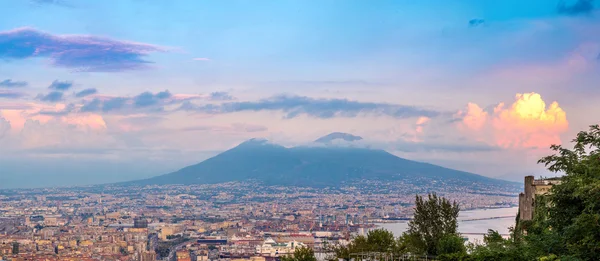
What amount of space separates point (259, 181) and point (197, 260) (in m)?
133

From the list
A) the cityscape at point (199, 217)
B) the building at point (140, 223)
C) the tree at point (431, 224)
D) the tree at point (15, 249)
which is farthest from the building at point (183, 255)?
the tree at point (431, 224)

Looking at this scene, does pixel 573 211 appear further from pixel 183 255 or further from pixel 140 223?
pixel 140 223

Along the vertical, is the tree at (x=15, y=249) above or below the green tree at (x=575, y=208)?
below

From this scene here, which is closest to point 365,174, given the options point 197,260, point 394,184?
point 394,184

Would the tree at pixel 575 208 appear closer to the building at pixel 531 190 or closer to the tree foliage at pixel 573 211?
the tree foliage at pixel 573 211

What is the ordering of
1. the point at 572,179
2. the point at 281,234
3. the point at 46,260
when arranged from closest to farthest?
the point at 572,179 → the point at 46,260 → the point at 281,234

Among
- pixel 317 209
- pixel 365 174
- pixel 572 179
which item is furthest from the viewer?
pixel 365 174

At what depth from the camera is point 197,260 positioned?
64.2 metres

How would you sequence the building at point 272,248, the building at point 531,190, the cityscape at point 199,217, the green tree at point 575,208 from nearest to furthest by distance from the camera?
the green tree at point 575,208, the building at point 531,190, the building at point 272,248, the cityscape at point 199,217

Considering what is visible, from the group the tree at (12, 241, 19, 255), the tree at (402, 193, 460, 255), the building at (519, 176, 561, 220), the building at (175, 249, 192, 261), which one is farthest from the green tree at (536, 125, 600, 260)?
the tree at (12, 241, 19, 255)

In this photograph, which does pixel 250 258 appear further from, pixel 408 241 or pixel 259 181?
pixel 259 181

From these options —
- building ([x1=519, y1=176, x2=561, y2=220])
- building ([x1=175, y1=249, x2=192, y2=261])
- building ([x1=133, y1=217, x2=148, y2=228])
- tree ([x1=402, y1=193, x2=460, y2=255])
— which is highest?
building ([x1=519, y1=176, x2=561, y2=220])

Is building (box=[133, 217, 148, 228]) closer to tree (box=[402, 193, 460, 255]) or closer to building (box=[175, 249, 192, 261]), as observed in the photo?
building (box=[175, 249, 192, 261])

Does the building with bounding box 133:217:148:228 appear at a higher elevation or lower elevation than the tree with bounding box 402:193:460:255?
lower
